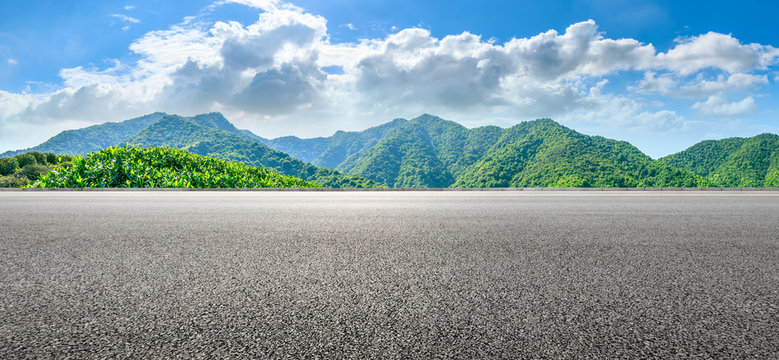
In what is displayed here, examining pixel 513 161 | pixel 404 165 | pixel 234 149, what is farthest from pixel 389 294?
pixel 404 165

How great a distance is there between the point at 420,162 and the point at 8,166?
90.3 meters

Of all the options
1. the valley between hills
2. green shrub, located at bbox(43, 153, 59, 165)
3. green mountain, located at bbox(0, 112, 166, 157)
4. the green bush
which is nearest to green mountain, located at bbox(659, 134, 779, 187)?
the valley between hills

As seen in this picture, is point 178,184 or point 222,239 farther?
point 178,184

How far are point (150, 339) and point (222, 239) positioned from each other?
3489 millimetres

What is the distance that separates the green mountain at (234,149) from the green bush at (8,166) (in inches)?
1309

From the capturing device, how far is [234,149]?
10638 cm

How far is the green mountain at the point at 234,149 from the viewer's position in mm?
70244

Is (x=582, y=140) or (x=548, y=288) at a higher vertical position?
(x=582, y=140)

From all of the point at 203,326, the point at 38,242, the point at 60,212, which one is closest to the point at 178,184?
the point at 60,212

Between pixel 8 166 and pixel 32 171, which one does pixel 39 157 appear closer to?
pixel 8 166

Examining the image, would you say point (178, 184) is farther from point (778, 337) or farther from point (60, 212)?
point (778, 337)

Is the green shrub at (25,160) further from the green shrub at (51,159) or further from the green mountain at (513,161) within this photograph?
the green mountain at (513,161)

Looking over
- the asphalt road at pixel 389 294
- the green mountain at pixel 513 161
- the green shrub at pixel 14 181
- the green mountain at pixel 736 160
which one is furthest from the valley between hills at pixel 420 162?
the asphalt road at pixel 389 294

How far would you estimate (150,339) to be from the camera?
230 centimetres
